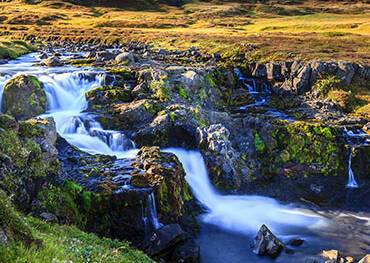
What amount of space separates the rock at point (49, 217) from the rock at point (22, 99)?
639 inches

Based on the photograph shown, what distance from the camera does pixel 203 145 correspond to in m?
28.6

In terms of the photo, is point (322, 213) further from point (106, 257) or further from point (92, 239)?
point (106, 257)

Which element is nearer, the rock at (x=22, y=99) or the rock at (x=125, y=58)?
the rock at (x=22, y=99)

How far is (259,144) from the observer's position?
30812 millimetres

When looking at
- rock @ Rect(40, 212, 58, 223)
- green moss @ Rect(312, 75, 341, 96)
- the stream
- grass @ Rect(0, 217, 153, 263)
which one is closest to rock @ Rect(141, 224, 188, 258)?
the stream

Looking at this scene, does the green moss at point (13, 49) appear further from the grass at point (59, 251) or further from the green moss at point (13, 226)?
the green moss at point (13, 226)

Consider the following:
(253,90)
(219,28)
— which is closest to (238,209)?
(253,90)

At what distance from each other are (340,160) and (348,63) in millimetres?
16621

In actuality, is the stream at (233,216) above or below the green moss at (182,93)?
below

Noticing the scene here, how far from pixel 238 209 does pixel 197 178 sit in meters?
3.49

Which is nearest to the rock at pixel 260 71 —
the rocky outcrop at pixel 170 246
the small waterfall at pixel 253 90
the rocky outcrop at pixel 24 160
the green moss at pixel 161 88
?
the small waterfall at pixel 253 90

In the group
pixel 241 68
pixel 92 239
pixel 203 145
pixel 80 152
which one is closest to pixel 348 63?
pixel 241 68

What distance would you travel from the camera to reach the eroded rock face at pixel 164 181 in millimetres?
20938

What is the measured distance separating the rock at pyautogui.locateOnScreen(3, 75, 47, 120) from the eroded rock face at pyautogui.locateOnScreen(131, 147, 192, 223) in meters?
11.6
